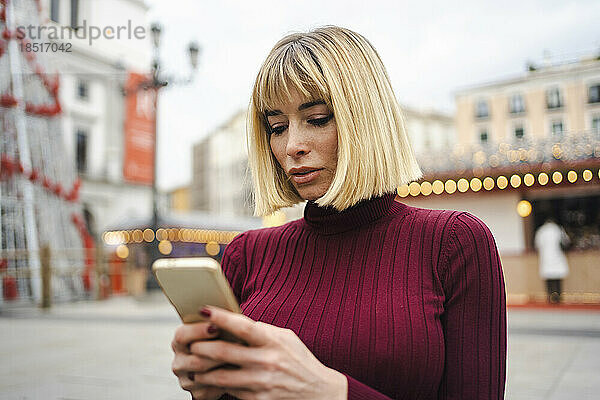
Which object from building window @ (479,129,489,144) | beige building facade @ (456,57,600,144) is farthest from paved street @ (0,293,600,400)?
building window @ (479,129,489,144)

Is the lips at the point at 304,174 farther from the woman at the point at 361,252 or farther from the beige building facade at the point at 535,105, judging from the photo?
the beige building facade at the point at 535,105

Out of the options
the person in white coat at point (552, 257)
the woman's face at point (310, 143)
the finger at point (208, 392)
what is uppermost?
the woman's face at point (310, 143)

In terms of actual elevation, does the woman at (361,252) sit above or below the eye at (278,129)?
A: below

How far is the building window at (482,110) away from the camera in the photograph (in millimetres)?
39291

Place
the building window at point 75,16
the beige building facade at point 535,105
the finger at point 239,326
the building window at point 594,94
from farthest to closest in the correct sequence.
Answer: the building window at point 594,94, the beige building facade at point 535,105, the building window at point 75,16, the finger at point 239,326

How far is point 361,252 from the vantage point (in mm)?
1250

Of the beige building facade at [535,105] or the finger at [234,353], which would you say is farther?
the beige building facade at [535,105]

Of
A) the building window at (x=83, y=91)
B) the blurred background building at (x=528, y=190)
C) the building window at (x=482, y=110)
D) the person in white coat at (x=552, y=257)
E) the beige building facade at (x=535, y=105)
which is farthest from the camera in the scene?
the building window at (x=482, y=110)

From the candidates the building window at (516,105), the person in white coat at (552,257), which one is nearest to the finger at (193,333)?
the person in white coat at (552,257)

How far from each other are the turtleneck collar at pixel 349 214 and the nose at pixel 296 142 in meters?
0.17

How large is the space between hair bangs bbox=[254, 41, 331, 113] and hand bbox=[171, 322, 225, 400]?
56 cm

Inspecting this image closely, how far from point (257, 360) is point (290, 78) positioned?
24.5 inches

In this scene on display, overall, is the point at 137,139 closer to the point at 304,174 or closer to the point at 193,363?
the point at 304,174

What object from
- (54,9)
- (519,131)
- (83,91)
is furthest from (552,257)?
(519,131)
